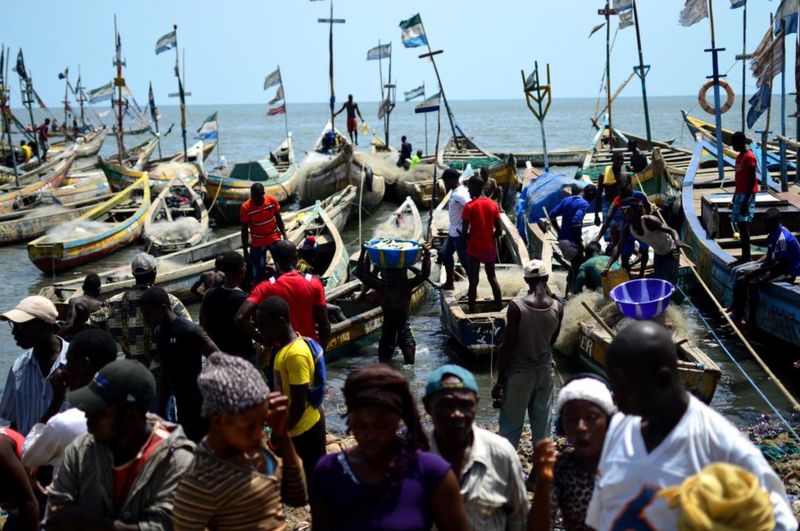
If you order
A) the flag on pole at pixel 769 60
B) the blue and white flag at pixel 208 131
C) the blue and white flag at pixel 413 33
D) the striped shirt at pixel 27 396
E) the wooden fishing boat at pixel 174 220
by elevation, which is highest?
the blue and white flag at pixel 413 33

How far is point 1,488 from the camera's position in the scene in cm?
393

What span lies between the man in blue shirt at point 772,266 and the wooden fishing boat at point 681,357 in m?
1.01

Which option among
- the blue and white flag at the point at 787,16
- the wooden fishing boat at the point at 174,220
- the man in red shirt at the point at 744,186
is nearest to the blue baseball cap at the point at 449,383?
the man in red shirt at the point at 744,186

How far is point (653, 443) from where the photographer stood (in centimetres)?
282

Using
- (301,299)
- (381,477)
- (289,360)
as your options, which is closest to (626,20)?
(301,299)

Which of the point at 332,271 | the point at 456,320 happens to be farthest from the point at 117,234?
the point at 456,320

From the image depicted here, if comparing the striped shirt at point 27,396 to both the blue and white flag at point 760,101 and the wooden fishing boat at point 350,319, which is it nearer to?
the wooden fishing boat at point 350,319

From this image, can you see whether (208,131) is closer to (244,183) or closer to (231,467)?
(244,183)

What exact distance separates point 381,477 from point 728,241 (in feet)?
37.3

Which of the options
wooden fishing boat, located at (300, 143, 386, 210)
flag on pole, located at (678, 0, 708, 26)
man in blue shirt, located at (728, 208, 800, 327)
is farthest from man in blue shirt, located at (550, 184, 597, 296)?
wooden fishing boat, located at (300, 143, 386, 210)

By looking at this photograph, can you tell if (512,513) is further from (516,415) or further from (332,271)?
Result: (332,271)

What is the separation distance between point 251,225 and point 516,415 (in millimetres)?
6361

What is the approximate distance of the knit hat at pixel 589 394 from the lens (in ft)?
11.6

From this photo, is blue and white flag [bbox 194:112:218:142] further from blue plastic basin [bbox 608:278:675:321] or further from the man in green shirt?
blue plastic basin [bbox 608:278:675:321]
